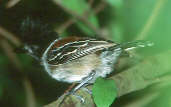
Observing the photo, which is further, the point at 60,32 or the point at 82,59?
the point at 60,32

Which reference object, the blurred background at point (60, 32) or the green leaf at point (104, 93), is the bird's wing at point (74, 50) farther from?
the green leaf at point (104, 93)

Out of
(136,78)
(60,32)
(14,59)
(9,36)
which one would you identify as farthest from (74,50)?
(14,59)

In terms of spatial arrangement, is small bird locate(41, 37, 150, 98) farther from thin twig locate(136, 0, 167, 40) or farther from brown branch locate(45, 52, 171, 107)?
thin twig locate(136, 0, 167, 40)

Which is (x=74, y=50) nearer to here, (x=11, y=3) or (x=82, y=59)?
(x=82, y=59)

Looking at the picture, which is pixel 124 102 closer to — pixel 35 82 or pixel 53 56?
pixel 53 56

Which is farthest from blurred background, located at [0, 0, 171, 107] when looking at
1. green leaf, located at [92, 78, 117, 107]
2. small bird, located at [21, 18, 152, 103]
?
green leaf, located at [92, 78, 117, 107]

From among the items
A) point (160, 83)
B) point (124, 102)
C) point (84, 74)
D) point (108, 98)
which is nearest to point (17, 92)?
point (124, 102)

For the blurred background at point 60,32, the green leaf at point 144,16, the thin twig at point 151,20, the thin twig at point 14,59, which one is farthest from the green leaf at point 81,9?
the thin twig at point 14,59
